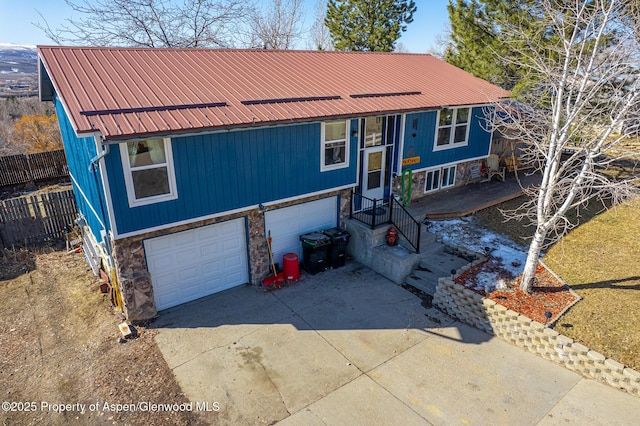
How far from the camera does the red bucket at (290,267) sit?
1091 cm

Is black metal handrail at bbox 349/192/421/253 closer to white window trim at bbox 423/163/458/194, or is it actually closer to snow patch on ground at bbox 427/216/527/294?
snow patch on ground at bbox 427/216/527/294

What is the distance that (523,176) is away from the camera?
18.0 metres

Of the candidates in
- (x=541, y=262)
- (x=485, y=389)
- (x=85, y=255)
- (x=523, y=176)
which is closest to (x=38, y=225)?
(x=85, y=255)

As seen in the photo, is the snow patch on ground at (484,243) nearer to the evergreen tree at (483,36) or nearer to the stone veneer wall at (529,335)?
the stone veneer wall at (529,335)

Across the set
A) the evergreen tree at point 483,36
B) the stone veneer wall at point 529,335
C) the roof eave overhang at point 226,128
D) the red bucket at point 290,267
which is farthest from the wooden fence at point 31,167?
the evergreen tree at point 483,36

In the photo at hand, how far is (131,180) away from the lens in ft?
26.9

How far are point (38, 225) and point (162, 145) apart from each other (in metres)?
7.90

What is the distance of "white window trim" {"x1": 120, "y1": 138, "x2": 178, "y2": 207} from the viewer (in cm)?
800

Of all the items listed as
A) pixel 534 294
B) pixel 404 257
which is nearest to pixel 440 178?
pixel 404 257

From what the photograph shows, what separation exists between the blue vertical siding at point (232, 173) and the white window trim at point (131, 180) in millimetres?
78

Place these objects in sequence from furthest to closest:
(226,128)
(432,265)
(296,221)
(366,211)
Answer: (366,211), (296,221), (432,265), (226,128)

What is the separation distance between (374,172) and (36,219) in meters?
11.4

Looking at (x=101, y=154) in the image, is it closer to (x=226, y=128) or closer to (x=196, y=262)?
(x=226, y=128)

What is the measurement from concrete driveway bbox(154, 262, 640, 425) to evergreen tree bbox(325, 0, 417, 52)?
21.9 m
